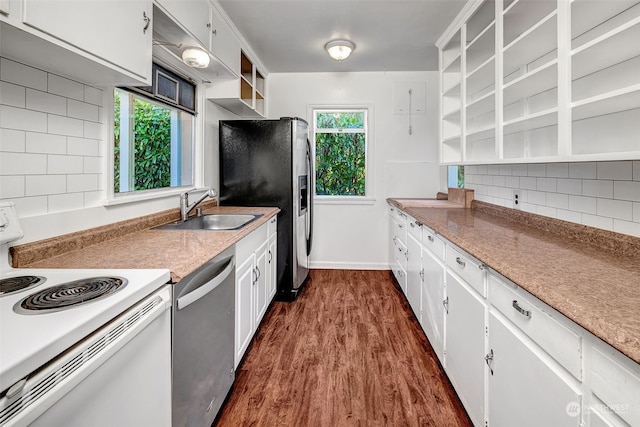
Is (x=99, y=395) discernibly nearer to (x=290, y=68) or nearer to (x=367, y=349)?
(x=367, y=349)

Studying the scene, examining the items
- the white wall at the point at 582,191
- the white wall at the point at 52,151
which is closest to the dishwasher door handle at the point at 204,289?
the white wall at the point at 52,151

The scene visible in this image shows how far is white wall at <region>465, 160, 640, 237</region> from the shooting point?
1.44 m

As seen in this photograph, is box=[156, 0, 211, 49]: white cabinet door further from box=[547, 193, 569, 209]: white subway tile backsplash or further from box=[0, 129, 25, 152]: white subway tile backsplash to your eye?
box=[547, 193, 569, 209]: white subway tile backsplash

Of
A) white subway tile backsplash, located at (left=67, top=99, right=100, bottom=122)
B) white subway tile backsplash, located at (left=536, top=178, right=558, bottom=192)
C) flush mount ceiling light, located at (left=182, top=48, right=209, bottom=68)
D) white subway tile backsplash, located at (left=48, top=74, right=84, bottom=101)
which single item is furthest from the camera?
flush mount ceiling light, located at (left=182, top=48, right=209, bottom=68)

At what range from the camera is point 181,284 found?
117 centimetres

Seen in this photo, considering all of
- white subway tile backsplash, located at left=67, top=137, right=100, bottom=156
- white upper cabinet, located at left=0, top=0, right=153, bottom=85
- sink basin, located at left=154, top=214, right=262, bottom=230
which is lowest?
sink basin, located at left=154, top=214, right=262, bottom=230

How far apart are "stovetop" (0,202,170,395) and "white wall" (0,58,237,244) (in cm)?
18

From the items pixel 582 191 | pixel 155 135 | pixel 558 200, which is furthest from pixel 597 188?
pixel 155 135

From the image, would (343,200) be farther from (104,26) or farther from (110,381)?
(110,381)

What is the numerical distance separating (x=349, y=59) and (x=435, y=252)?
260cm

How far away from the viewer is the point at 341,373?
6.59ft

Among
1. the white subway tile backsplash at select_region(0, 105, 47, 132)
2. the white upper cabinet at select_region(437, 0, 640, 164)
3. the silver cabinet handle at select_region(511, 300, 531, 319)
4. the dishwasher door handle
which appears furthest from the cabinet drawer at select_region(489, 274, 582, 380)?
the white subway tile backsplash at select_region(0, 105, 47, 132)

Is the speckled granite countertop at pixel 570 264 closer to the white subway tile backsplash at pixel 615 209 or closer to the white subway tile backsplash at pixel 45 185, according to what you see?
the white subway tile backsplash at pixel 615 209

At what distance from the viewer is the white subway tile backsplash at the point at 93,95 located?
1574 mm
